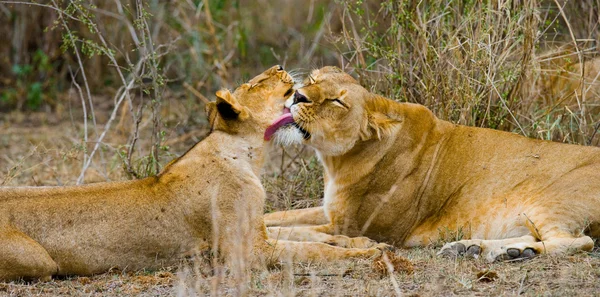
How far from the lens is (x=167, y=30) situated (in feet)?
35.4

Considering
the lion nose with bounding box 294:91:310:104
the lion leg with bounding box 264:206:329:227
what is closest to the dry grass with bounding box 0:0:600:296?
the lion leg with bounding box 264:206:329:227

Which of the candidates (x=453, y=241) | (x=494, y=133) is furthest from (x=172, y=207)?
(x=494, y=133)

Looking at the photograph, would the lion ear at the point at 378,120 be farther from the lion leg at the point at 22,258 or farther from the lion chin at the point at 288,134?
the lion leg at the point at 22,258

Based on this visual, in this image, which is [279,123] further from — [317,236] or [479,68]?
[479,68]

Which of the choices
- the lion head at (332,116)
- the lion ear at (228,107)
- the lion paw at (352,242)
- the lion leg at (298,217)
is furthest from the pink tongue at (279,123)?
the lion leg at (298,217)

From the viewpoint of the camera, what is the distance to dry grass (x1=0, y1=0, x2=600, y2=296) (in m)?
4.56

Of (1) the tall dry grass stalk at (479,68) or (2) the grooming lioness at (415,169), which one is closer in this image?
(2) the grooming lioness at (415,169)

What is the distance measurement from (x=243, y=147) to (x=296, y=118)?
13.0 inches

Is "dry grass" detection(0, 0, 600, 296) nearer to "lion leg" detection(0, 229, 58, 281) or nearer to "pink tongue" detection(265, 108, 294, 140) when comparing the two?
"lion leg" detection(0, 229, 58, 281)

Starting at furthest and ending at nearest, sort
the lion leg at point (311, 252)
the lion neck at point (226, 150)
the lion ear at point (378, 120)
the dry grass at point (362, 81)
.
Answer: the lion ear at point (378, 120) < the lion neck at point (226, 150) < the lion leg at point (311, 252) < the dry grass at point (362, 81)

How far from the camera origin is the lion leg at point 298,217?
5918 millimetres

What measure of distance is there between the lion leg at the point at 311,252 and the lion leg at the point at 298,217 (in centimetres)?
83

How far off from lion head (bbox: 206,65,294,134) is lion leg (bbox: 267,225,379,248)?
64cm

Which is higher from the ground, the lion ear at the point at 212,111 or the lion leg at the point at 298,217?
the lion ear at the point at 212,111
